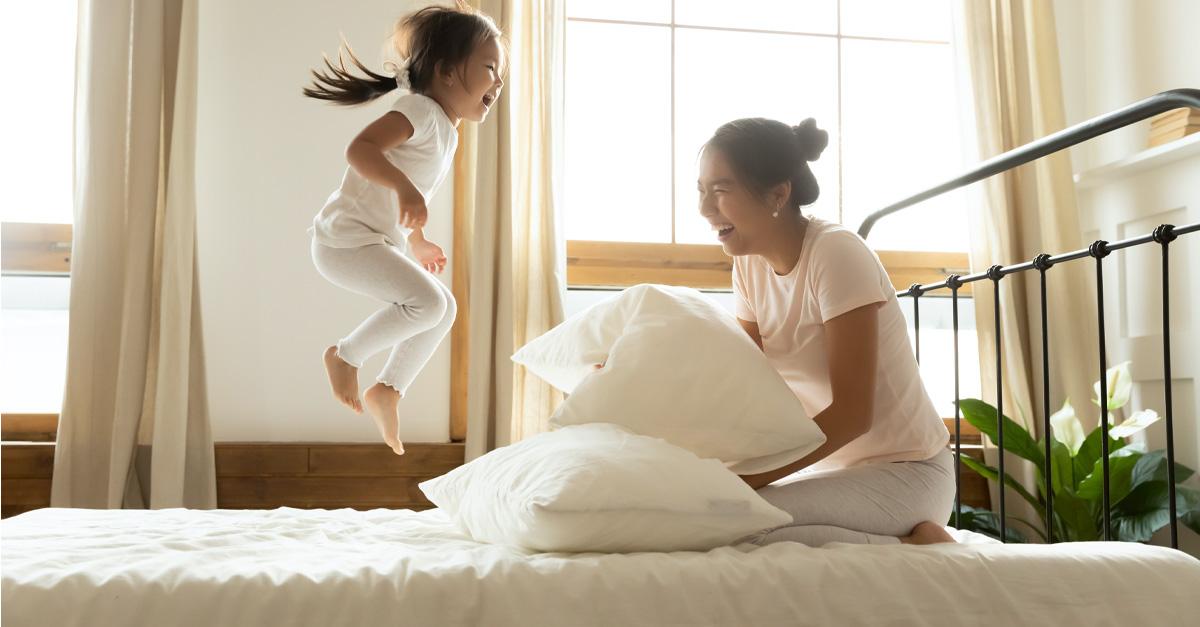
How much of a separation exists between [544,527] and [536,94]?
2.07 m

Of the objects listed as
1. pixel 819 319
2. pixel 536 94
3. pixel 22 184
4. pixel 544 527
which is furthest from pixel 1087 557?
pixel 22 184

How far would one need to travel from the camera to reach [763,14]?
3320 mm

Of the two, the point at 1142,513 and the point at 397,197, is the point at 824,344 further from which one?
the point at 1142,513

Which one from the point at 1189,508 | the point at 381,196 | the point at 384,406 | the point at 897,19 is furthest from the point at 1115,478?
the point at 381,196

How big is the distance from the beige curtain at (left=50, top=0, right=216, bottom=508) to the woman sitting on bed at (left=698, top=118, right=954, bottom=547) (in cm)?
174

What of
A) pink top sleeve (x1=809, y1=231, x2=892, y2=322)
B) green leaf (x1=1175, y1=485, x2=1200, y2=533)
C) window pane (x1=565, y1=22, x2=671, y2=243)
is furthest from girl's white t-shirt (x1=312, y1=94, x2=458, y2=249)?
green leaf (x1=1175, y1=485, x2=1200, y2=533)

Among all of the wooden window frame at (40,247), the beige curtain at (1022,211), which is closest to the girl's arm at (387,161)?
the wooden window frame at (40,247)

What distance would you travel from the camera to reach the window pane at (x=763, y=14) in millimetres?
3281

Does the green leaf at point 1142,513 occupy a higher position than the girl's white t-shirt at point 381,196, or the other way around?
the girl's white t-shirt at point 381,196

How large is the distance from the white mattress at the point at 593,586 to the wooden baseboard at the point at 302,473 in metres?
1.58

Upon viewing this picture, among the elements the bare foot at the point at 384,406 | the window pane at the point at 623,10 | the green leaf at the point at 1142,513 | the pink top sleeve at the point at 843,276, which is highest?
the window pane at the point at 623,10

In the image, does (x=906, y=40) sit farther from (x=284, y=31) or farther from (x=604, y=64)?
(x=284, y=31)

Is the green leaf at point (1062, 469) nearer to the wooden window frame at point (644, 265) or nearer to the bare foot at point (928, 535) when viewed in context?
the wooden window frame at point (644, 265)

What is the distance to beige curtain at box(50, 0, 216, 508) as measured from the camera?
102 inches
